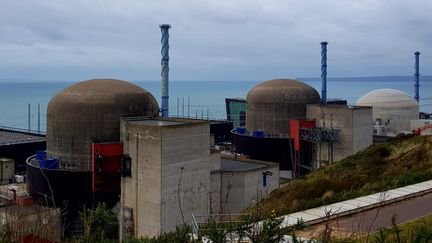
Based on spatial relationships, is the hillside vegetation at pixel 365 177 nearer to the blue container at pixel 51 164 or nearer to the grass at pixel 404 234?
the grass at pixel 404 234

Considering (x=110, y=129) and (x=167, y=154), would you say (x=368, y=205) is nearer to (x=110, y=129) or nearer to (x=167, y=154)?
(x=167, y=154)

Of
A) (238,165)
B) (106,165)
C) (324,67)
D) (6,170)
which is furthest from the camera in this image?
(324,67)

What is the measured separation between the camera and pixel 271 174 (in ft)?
125

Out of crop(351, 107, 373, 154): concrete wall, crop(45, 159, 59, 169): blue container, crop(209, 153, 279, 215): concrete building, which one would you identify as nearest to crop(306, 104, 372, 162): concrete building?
crop(351, 107, 373, 154): concrete wall

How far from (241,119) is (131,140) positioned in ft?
154

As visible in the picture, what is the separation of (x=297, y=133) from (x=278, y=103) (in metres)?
4.13

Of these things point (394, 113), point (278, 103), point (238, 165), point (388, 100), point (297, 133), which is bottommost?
point (238, 165)

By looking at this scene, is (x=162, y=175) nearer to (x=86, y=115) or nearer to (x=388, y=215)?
(x=86, y=115)

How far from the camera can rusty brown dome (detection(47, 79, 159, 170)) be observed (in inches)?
1330

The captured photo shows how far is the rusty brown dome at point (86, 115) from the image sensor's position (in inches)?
1330

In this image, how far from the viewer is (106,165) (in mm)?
32281

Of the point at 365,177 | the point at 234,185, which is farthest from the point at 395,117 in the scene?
the point at 365,177

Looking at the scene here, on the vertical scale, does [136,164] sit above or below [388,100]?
below

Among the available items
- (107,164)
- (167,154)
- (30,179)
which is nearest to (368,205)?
(167,154)
